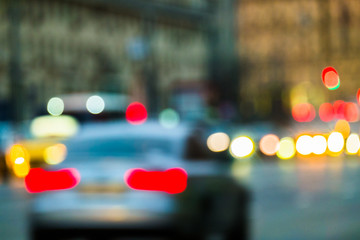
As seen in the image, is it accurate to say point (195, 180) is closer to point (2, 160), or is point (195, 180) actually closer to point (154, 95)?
point (2, 160)

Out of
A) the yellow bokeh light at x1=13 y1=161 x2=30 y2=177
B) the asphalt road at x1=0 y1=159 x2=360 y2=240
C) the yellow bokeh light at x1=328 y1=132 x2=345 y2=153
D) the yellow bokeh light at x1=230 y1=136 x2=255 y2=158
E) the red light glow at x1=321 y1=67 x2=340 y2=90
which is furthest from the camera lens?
the yellow bokeh light at x1=230 y1=136 x2=255 y2=158

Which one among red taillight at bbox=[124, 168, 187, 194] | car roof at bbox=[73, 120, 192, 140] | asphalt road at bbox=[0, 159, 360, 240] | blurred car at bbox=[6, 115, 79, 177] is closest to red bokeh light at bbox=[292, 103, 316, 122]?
asphalt road at bbox=[0, 159, 360, 240]

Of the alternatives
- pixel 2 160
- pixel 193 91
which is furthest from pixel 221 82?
pixel 2 160

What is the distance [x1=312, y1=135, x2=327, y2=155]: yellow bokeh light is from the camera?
4659cm

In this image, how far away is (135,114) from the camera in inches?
1036

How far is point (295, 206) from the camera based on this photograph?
18109 mm

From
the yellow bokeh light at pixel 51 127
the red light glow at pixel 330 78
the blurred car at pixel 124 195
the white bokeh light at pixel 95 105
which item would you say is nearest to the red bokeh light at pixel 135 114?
the yellow bokeh light at pixel 51 127

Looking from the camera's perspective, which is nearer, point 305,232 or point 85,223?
point 85,223

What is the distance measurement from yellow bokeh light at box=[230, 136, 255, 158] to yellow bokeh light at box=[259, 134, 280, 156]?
1893 mm

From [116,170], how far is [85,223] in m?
0.57

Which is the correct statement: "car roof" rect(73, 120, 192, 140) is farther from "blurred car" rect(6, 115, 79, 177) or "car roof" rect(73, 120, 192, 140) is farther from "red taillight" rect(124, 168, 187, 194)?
"blurred car" rect(6, 115, 79, 177)

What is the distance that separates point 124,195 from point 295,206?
8.77m

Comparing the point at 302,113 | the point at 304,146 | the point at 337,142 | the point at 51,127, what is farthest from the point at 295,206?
the point at 302,113

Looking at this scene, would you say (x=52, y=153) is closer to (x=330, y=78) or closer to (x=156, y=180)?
(x=330, y=78)
